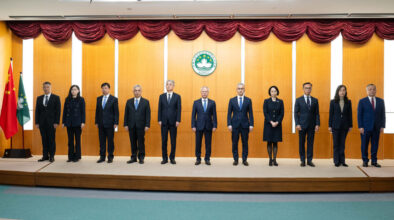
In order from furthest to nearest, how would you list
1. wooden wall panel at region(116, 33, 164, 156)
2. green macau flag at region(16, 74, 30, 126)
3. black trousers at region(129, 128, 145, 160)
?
1. wooden wall panel at region(116, 33, 164, 156)
2. green macau flag at region(16, 74, 30, 126)
3. black trousers at region(129, 128, 145, 160)

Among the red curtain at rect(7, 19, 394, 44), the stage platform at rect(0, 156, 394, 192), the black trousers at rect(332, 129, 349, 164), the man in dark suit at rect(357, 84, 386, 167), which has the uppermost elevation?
the red curtain at rect(7, 19, 394, 44)

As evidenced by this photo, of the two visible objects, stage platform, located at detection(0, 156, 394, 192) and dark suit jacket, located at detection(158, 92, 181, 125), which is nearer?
stage platform, located at detection(0, 156, 394, 192)

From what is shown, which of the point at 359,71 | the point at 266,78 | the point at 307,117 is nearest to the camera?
the point at 307,117

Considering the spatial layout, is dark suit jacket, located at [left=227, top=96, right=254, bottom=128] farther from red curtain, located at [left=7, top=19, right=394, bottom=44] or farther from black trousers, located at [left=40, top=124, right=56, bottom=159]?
black trousers, located at [left=40, top=124, right=56, bottom=159]

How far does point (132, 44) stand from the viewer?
671 cm

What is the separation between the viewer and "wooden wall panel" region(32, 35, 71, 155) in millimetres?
6770

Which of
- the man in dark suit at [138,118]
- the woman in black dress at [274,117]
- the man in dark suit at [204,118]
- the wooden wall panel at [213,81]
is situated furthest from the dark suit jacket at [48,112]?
the woman in black dress at [274,117]

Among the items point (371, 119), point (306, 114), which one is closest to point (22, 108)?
point (306, 114)

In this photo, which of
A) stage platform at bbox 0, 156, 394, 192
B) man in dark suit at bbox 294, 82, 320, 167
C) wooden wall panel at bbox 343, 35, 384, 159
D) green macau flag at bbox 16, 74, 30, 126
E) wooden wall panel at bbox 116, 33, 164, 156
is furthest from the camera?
wooden wall panel at bbox 116, 33, 164, 156

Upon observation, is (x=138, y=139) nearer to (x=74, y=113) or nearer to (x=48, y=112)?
(x=74, y=113)

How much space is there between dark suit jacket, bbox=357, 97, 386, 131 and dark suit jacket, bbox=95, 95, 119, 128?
4584 millimetres

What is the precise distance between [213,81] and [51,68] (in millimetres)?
3792

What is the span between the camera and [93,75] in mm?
6738

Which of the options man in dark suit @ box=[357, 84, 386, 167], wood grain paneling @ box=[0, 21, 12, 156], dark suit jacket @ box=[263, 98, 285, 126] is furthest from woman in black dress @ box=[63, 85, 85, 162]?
man in dark suit @ box=[357, 84, 386, 167]
